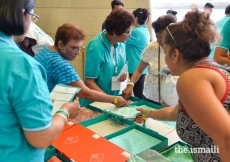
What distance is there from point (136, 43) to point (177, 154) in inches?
83.2

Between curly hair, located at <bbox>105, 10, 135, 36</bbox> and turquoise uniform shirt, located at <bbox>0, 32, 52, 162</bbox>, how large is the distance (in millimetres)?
1107

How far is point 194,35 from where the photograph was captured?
2.71 feet

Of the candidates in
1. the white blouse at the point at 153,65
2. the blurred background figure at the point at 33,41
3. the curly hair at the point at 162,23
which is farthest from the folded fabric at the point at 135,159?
the blurred background figure at the point at 33,41

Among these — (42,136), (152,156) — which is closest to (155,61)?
(152,156)

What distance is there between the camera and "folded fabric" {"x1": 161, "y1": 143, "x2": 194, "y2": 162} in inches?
42.1

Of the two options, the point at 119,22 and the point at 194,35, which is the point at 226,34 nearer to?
the point at 119,22

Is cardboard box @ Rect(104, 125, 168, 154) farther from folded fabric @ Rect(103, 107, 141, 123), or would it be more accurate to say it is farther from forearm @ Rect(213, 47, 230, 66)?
forearm @ Rect(213, 47, 230, 66)

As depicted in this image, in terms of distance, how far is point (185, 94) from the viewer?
29.2 inches

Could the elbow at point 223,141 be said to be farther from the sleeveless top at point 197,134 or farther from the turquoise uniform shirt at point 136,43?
the turquoise uniform shirt at point 136,43

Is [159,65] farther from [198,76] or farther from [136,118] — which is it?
[198,76]

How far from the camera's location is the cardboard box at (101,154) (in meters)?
1.00

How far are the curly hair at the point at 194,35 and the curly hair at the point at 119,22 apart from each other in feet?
2.99

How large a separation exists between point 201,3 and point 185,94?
3927mm

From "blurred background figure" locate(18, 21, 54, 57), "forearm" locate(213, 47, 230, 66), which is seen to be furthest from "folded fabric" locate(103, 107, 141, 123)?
"blurred background figure" locate(18, 21, 54, 57)
